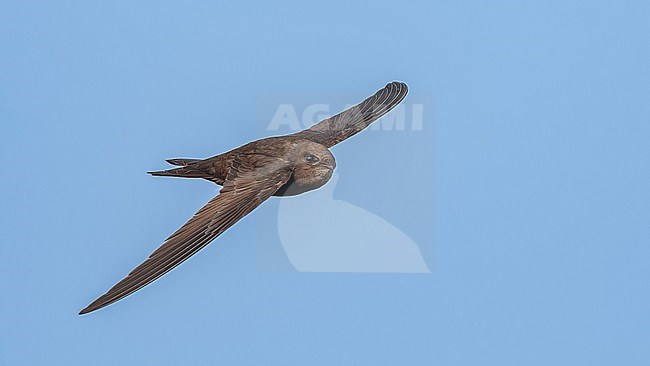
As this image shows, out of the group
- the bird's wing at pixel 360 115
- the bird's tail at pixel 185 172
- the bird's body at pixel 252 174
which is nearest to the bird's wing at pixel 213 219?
the bird's body at pixel 252 174

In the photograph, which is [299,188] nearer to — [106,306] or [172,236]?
[172,236]

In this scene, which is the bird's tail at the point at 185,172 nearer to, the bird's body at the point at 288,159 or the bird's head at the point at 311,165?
the bird's body at the point at 288,159

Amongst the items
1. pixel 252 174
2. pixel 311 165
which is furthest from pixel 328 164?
pixel 252 174

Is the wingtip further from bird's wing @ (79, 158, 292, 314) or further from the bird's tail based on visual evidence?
the bird's tail

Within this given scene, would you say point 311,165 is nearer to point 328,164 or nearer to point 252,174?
point 328,164

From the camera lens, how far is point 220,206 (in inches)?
92.3

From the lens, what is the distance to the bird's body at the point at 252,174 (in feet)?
7.14

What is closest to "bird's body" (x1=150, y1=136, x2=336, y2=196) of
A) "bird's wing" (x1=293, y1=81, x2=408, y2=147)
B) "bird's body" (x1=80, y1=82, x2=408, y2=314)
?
"bird's body" (x1=80, y1=82, x2=408, y2=314)

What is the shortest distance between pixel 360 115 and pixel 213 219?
2.41 feet

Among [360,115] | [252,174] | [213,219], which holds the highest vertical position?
[360,115]

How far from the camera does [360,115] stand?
9.41 ft

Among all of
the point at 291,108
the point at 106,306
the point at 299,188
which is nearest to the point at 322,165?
the point at 299,188

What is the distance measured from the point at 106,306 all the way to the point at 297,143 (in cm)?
68

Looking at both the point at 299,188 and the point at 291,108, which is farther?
the point at 291,108
